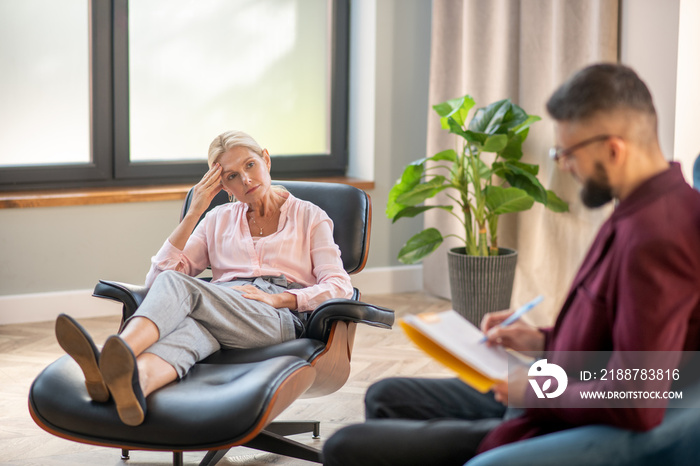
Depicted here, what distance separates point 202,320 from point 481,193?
187 cm

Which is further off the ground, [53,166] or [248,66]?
[248,66]

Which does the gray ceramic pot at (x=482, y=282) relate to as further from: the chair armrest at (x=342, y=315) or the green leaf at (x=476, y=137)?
the chair armrest at (x=342, y=315)

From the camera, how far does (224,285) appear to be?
8.37 feet

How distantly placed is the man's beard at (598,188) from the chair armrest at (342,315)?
94 centimetres

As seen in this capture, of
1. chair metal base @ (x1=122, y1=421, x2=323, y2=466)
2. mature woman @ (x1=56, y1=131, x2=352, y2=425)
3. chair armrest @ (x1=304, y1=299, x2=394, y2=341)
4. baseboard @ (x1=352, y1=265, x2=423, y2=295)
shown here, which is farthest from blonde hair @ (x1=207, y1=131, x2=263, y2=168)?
baseboard @ (x1=352, y1=265, x2=423, y2=295)

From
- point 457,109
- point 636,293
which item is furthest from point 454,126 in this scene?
point 636,293

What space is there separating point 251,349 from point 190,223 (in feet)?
1.77

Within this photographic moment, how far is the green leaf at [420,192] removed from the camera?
12.6 feet

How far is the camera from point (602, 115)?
4.33 ft

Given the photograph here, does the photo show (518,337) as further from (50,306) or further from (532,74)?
(50,306)

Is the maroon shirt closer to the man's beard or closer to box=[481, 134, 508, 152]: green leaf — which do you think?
the man's beard

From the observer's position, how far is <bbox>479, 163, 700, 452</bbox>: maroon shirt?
4.05ft

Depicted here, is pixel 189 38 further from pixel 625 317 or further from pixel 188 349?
pixel 625 317

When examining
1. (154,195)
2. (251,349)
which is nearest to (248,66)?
(154,195)
